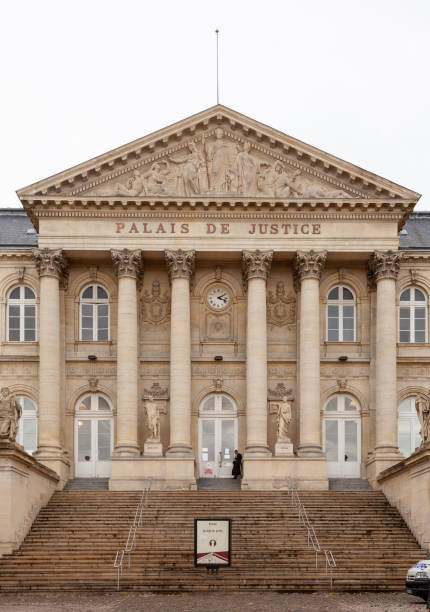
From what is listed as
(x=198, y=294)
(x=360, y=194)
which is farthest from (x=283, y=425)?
(x=360, y=194)

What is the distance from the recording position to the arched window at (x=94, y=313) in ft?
173

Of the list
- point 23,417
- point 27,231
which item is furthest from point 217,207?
point 23,417

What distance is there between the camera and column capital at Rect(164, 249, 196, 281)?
1994 inches

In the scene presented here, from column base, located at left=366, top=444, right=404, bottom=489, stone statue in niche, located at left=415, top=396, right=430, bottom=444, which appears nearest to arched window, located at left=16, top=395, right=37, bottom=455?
column base, located at left=366, top=444, right=404, bottom=489

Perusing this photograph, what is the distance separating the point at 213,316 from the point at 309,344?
5167 mm

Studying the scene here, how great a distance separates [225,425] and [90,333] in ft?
25.5

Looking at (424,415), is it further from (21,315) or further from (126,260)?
(21,315)

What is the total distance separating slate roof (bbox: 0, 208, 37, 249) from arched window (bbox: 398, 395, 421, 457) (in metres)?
19.7

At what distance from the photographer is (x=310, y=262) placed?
166 ft

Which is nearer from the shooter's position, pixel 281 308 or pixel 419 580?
pixel 419 580

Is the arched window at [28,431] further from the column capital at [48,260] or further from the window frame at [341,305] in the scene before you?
the window frame at [341,305]

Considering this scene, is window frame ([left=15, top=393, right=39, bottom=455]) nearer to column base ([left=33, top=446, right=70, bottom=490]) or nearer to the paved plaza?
column base ([left=33, top=446, right=70, bottom=490])

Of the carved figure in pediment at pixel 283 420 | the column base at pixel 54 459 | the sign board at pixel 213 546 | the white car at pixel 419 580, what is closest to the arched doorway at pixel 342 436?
the carved figure in pediment at pixel 283 420

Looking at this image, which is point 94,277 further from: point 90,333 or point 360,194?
point 360,194
